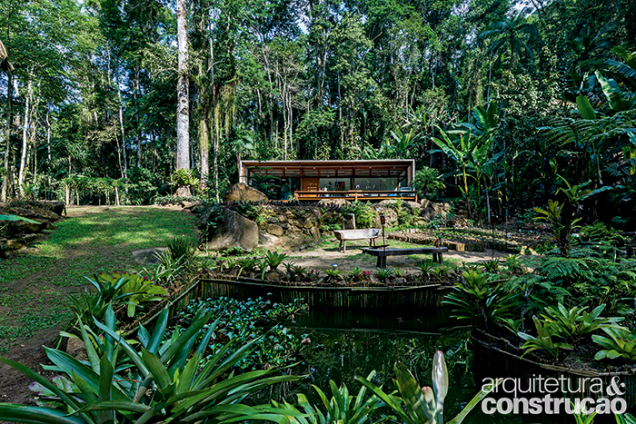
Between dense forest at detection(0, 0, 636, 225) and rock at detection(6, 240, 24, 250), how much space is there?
11.4 ft

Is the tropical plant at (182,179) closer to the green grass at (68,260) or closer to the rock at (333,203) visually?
the green grass at (68,260)

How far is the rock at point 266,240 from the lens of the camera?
367 inches

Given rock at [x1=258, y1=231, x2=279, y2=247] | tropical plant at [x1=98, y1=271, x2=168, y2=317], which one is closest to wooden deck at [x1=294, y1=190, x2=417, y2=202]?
rock at [x1=258, y1=231, x2=279, y2=247]

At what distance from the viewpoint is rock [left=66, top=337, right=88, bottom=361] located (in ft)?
8.13

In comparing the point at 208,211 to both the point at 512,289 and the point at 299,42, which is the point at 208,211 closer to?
the point at 512,289

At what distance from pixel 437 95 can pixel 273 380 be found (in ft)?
92.9

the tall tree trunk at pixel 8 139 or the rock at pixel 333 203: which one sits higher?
the tall tree trunk at pixel 8 139

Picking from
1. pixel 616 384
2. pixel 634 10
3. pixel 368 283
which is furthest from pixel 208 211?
pixel 634 10

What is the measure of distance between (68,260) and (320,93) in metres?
25.2

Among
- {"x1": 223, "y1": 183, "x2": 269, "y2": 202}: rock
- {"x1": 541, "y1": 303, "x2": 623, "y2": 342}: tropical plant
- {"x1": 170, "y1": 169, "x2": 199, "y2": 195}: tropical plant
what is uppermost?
{"x1": 170, "y1": 169, "x2": 199, "y2": 195}: tropical plant

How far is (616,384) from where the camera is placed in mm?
2195

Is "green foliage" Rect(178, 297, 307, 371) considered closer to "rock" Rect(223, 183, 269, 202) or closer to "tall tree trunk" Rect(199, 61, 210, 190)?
"rock" Rect(223, 183, 269, 202)

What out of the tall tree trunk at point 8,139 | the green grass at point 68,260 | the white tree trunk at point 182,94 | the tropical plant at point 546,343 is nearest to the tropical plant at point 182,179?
the white tree trunk at point 182,94

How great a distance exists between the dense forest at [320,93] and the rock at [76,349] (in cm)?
490
